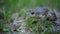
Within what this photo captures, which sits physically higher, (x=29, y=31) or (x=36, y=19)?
(x=36, y=19)

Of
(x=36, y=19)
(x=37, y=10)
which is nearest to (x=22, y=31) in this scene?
(x=36, y=19)

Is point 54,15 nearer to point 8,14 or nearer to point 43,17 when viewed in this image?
point 43,17

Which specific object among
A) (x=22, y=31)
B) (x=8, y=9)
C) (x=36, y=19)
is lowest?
(x=22, y=31)

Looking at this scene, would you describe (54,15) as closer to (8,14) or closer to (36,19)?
(36,19)

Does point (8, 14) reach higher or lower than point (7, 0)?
lower

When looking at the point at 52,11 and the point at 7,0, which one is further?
the point at 52,11

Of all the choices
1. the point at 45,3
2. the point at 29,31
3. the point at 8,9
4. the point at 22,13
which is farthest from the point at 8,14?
the point at 45,3

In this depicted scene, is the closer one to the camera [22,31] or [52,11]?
[22,31]
